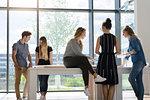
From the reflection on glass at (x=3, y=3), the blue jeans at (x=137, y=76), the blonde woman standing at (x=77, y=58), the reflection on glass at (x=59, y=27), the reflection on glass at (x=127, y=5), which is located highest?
the reflection on glass at (x=3, y=3)

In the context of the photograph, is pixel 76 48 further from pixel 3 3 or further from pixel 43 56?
pixel 3 3

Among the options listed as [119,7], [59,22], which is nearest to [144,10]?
[119,7]

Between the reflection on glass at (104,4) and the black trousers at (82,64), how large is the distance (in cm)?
378

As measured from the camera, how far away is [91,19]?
818cm

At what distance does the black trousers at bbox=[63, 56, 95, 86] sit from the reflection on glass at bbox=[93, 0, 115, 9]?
12.4 feet

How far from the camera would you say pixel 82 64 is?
15.4 feet

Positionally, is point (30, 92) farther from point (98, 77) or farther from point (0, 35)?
point (0, 35)

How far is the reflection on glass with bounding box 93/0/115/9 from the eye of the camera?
8227mm

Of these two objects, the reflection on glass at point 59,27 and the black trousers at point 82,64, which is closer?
the black trousers at point 82,64

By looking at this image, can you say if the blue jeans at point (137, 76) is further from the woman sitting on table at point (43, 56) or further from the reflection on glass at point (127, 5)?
the reflection on glass at point (127, 5)

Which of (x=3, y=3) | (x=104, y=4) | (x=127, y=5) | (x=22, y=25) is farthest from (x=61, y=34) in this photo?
(x=127, y=5)

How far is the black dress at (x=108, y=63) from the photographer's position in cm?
461

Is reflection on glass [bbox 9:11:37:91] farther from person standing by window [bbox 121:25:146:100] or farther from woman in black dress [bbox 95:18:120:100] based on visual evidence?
person standing by window [bbox 121:25:146:100]

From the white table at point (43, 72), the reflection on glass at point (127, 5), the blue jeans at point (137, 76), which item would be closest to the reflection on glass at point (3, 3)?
the reflection on glass at point (127, 5)
